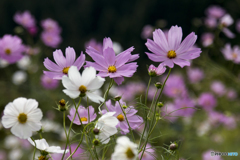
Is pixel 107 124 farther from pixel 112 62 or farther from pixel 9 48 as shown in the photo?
pixel 9 48

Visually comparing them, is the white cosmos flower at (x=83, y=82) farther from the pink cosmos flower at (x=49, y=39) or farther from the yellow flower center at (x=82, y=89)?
the pink cosmos flower at (x=49, y=39)

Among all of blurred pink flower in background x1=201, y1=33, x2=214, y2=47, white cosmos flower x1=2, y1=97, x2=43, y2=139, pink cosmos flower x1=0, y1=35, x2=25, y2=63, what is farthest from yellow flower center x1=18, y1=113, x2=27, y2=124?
blurred pink flower in background x1=201, y1=33, x2=214, y2=47

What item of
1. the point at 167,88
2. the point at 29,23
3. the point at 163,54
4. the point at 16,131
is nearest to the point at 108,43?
the point at 163,54

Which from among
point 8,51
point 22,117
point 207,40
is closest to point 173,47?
point 22,117

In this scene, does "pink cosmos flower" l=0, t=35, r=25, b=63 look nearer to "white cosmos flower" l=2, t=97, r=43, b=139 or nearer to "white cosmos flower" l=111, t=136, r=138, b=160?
"white cosmos flower" l=2, t=97, r=43, b=139

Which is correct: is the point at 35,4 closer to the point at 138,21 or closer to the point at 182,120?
the point at 138,21

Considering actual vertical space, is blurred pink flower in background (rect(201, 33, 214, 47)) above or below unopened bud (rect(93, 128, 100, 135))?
above
